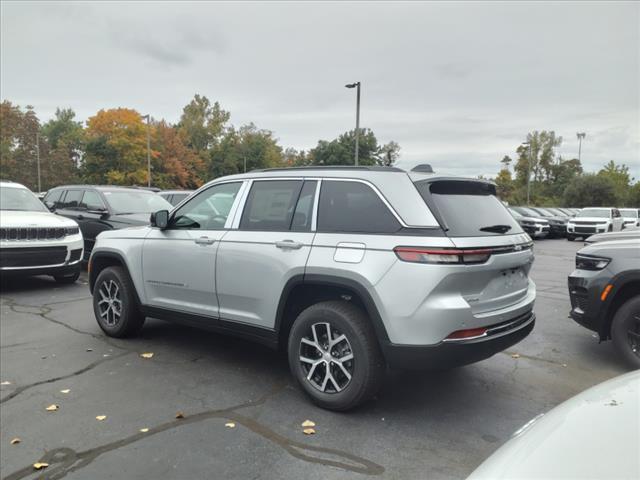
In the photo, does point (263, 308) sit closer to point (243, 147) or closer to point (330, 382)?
point (330, 382)

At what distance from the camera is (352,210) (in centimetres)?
377

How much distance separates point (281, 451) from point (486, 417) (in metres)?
1.60

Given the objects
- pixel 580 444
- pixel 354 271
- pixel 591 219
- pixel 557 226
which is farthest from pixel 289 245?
pixel 557 226

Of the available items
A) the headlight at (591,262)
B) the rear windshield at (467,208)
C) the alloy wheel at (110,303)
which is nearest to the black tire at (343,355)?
the rear windshield at (467,208)

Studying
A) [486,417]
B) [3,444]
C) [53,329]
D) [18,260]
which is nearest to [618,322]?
[486,417]

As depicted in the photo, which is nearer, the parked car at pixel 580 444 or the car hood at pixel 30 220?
the parked car at pixel 580 444

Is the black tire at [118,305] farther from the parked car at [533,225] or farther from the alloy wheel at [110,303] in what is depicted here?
the parked car at [533,225]

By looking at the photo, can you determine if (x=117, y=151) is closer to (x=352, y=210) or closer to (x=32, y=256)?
(x=32, y=256)

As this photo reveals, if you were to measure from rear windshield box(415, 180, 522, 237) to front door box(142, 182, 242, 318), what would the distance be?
76.1 inches

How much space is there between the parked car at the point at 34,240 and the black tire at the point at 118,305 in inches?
130

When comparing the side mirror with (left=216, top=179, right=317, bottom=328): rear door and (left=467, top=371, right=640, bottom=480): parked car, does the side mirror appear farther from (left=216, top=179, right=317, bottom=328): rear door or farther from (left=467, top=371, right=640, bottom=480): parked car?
(left=467, top=371, right=640, bottom=480): parked car

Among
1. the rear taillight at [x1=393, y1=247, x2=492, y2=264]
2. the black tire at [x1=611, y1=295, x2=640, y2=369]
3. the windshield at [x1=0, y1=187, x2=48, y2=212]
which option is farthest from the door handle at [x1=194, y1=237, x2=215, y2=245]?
the windshield at [x1=0, y1=187, x2=48, y2=212]

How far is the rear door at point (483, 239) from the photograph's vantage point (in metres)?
3.37

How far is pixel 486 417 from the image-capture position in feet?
12.0
